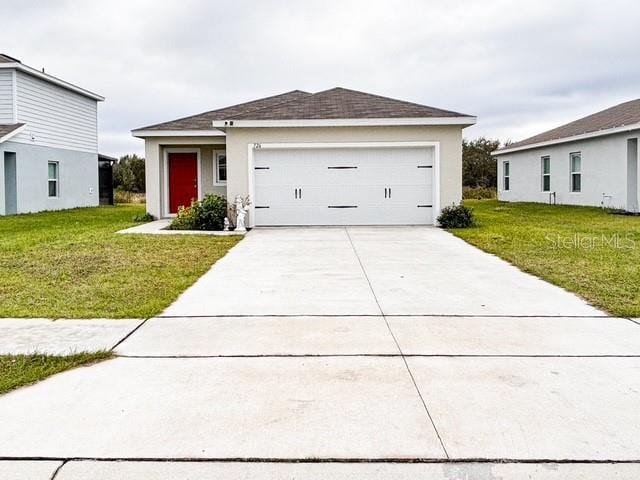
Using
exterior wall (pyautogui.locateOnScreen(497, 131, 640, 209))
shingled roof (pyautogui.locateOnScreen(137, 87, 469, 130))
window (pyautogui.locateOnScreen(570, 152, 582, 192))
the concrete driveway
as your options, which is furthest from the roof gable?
the concrete driveway

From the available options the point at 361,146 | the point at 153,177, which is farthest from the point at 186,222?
the point at 361,146

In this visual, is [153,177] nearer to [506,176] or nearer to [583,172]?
[583,172]

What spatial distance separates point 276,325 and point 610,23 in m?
15.8

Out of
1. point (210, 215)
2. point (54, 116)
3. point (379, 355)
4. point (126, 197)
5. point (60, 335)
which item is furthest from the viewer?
point (126, 197)

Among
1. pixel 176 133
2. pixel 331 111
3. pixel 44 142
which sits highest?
pixel 44 142

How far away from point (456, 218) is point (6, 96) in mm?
15992

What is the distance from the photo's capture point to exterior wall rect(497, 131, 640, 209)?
1905 centimetres

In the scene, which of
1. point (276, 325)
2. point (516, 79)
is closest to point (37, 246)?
point (276, 325)

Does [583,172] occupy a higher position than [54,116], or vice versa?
[54,116]

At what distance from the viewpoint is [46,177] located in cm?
2328

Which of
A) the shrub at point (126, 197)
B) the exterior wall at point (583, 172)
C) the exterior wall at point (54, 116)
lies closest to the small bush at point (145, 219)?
the exterior wall at point (54, 116)

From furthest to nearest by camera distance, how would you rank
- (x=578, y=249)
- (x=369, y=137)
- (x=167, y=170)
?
(x=167, y=170)
(x=369, y=137)
(x=578, y=249)

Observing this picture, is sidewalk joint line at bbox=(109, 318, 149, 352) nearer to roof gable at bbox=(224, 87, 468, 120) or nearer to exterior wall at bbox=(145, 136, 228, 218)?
roof gable at bbox=(224, 87, 468, 120)

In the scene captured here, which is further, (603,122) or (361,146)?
(603,122)
